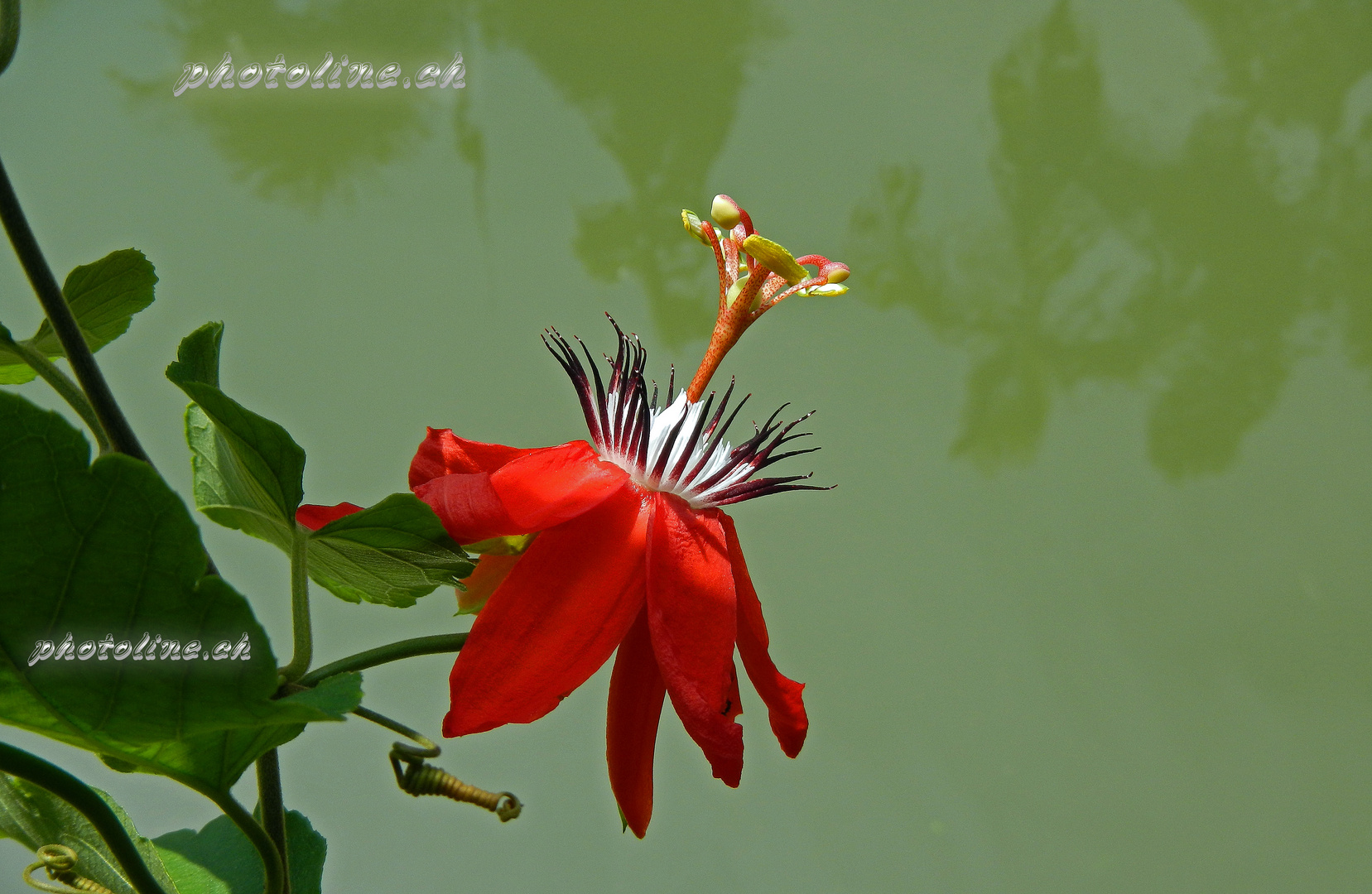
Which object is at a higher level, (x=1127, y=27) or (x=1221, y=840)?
(x=1127, y=27)

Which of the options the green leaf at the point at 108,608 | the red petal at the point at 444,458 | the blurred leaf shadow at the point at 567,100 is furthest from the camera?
the blurred leaf shadow at the point at 567,100

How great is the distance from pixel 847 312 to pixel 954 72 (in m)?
0.39

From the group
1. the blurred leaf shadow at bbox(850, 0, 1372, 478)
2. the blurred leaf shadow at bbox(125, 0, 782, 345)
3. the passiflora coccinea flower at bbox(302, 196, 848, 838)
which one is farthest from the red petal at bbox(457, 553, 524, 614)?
Answer: the blurred leaf shadow at bbox(850, 0, 1372, 478)

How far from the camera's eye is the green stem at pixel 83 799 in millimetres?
146

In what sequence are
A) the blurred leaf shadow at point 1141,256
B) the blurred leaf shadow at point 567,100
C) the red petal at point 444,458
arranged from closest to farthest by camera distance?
the red petal at point 444,458 < the blurred leaf shadow at point 567,100 < the blurred leaf shadow at point 1141,256

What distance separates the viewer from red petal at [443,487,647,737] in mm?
210

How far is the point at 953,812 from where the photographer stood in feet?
3.63

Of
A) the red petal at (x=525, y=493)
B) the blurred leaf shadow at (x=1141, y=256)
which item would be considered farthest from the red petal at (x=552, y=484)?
the blurred leaf shadow at (x=1141, y=256)

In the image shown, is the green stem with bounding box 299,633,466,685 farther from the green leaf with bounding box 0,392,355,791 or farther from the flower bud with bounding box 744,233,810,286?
the flower bud with bounding box 744,233,810,286

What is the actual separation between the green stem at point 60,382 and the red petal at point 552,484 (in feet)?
0.33

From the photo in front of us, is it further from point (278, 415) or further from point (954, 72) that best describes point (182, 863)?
point (954, 72)

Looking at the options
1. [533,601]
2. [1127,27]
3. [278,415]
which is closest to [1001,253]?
[1127,27]

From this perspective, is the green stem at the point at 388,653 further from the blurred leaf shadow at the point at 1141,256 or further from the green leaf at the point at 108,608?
the blurred leaf shadow at the point at 1141,256

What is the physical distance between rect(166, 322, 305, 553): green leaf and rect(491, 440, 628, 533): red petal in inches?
2.0
